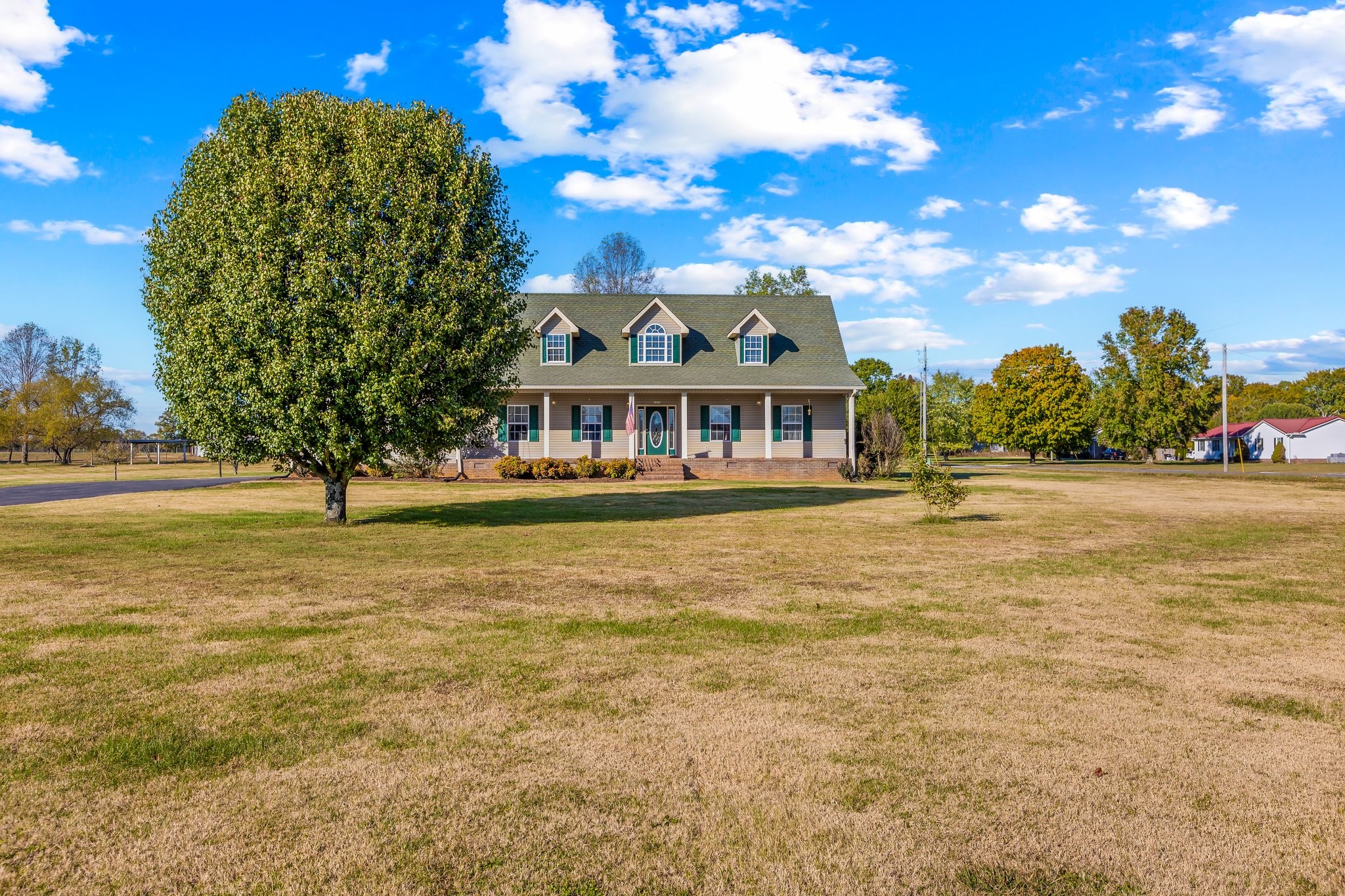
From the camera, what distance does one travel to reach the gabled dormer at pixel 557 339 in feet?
116

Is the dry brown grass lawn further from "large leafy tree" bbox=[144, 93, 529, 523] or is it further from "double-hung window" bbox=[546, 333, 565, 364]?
"double-hung window" bbox=[546, 333, 565, 364]

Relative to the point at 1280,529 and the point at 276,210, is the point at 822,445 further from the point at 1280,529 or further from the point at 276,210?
the point at 276,210

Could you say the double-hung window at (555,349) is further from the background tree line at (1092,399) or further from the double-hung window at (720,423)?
the background tree line at (1092,399)

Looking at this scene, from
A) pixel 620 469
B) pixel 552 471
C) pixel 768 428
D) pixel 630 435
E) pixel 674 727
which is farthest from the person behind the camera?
pixel 768 428

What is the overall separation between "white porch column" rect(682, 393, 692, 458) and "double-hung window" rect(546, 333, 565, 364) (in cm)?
579

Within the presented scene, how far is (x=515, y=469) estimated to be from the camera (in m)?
32.5

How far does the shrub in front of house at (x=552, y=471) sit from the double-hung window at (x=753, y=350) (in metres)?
9.31

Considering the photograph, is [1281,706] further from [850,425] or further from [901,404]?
[901,404]

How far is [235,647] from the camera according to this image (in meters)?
7.06

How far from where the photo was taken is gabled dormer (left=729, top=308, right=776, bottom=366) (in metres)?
35.5

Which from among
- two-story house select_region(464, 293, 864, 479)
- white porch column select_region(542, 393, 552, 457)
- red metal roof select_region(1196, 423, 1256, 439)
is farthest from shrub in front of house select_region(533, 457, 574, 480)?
red metal roof select_region(1196, 423, 1256, 439)

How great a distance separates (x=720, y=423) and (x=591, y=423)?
567 centimetres

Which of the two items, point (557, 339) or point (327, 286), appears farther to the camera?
point (557, 339)

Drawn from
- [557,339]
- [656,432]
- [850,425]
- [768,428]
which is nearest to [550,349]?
[557,339]
